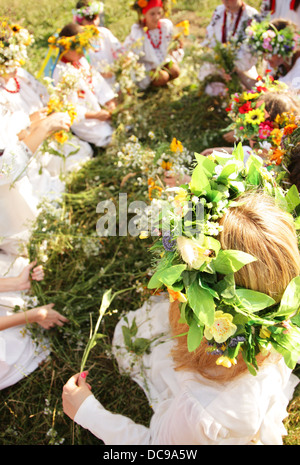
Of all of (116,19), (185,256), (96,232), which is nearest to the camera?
(185,256)

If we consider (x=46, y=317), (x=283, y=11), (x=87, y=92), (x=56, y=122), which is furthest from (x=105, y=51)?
(x=46, y=317)

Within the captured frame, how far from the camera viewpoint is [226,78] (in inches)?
148

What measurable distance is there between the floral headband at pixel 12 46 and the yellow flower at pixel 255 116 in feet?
5.77

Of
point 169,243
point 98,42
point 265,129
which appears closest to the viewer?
point 169,243

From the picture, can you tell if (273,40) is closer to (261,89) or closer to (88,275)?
(261,89)

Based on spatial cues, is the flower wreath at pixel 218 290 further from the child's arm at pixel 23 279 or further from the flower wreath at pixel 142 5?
the flower wreath at pixel 142 5

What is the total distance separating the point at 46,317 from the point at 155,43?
337 cm

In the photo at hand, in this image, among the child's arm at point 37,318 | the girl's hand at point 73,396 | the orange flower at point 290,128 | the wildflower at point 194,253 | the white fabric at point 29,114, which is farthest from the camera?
the white fabric at point 29,114

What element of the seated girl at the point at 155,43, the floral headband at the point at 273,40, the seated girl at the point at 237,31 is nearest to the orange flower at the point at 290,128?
the floral headband at the point at 273,40

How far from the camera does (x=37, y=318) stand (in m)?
2.45

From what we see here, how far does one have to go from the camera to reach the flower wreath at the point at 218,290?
128cm

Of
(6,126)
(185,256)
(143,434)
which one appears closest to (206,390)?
(143,434)
